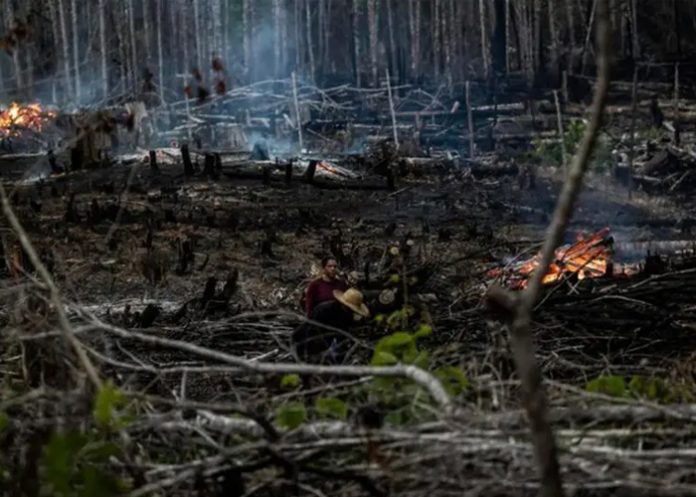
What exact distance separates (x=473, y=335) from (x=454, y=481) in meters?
4.45

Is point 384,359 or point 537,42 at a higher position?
point 537,42

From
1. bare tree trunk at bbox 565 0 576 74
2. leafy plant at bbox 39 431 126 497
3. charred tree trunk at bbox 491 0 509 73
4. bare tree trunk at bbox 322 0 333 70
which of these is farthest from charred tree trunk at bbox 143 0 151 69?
leafy plant at bbox 39 431 126 497

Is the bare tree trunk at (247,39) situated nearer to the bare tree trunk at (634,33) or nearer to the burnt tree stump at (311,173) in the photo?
the bare tree trunk at (634,33)

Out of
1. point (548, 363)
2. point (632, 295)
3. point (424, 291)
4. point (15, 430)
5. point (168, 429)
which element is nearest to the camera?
point (168, 429)

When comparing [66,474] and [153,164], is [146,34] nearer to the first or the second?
[153,164]

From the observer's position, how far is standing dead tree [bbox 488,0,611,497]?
279 centimetres

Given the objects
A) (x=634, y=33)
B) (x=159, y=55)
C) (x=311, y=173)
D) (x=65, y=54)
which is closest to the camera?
(x=311, y=173)

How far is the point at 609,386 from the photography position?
417 cm

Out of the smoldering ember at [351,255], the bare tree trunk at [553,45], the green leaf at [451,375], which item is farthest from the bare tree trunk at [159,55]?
the green leaf at [451,375]

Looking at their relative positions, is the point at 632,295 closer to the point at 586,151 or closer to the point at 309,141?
the point at 586,151

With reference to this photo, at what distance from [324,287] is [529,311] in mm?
5750

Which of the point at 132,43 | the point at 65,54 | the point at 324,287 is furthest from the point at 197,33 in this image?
the point at 324,287

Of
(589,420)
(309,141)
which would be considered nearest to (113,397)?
(589,420)

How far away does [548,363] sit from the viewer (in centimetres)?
646
